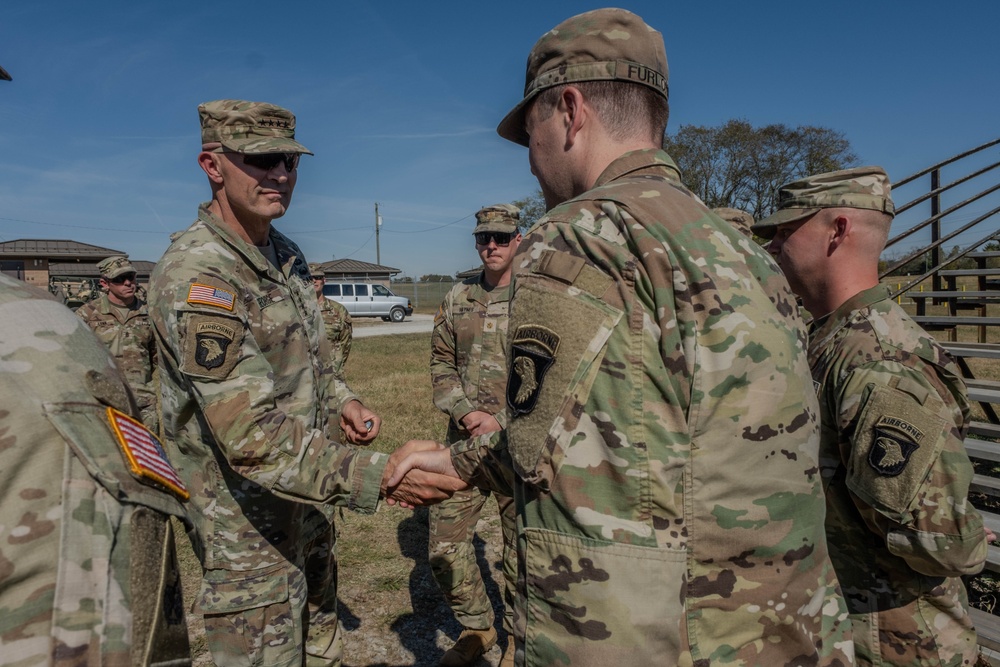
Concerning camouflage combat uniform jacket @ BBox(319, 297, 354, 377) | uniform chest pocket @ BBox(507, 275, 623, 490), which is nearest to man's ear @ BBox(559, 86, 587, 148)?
uniform chest pocket @ BBox(507, 275, 623, 490)

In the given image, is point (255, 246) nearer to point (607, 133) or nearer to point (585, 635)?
point (607, 133)

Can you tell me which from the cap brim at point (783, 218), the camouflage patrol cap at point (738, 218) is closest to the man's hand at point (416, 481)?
the cap brim at point (783, 218)

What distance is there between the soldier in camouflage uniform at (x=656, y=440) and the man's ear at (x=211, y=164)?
5.93 ft

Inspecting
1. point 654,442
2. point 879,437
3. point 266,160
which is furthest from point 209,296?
point 879,437

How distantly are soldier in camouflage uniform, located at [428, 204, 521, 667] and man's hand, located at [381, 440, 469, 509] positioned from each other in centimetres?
120

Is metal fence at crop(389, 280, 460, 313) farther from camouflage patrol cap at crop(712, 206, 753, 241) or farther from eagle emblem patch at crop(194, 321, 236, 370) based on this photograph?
eagle emblem patch at crop(194, 321, 236, 370)

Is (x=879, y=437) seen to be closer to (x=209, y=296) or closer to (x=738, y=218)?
(x=209, y=296)

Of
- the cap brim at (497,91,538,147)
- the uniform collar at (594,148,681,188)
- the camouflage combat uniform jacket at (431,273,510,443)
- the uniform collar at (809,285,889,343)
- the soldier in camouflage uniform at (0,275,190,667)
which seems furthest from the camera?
the camouflage combat uniform jacket at (431,273,510,443)

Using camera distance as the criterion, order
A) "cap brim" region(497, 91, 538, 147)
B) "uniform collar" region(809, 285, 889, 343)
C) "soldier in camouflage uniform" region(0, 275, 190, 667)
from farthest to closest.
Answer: "uniform collar" region(809, 285, 889, 343)
"cap brim" region(497, 91, 538, 147)
"soldier in camouflage uniform" region(0, 275, 190, 667)

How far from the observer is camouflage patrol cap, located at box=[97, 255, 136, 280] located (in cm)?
786

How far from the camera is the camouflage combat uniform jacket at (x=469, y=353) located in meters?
4.22

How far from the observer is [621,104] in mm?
1518

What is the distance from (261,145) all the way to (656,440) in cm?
209

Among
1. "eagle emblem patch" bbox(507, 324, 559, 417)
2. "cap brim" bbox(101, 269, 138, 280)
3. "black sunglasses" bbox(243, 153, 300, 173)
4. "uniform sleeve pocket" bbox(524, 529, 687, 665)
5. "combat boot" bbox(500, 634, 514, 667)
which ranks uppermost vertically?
"cap brim" bbox(101, 269, 138, 280)
